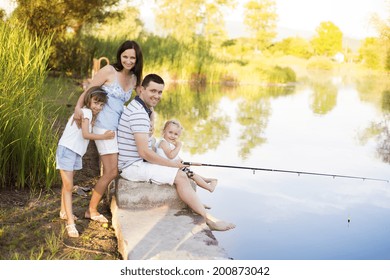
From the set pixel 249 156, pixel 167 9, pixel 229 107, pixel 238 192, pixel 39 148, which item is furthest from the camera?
pixel 167 9

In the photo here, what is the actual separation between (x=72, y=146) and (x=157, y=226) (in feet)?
2.38

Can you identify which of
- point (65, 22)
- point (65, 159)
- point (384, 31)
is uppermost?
point (384, 31)

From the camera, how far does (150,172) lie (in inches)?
145

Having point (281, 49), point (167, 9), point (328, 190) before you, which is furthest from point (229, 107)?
point (281, 49)

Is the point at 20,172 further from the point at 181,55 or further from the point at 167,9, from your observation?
the point at 167,9

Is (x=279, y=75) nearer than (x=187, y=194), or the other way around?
(x=187, y=194)

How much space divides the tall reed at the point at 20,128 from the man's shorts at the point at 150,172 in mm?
680

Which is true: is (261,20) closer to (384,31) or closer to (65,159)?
(384,31)

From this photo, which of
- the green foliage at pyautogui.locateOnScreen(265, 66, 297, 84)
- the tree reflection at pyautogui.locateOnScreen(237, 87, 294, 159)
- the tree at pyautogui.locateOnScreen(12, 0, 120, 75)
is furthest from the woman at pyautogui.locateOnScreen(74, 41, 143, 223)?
the green foliage at pyautogui.locateOnScreen(265, 66, 297, 84)

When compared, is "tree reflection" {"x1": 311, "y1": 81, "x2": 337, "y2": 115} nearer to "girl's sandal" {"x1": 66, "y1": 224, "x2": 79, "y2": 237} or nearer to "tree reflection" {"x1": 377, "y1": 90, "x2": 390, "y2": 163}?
"tree reflection" {"x1": 377, "y1": 90, "x2": 390, "y2": 163}

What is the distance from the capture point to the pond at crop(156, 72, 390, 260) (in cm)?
405

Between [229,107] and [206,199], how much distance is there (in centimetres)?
794

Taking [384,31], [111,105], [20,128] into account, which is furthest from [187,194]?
[384,31]

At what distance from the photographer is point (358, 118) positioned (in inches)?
460
